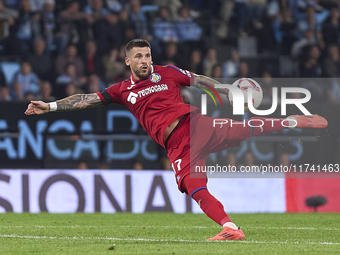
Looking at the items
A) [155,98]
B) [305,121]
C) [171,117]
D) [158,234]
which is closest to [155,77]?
[155,98]

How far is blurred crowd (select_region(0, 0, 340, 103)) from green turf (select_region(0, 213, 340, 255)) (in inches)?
141

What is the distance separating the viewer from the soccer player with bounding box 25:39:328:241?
7219 mm

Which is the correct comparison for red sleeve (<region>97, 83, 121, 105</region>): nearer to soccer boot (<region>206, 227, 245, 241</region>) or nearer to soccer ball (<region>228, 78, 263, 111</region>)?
soccer ball (<region>228, 78, 263, 111</region>)

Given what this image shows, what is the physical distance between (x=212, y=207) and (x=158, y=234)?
1213 millimetres

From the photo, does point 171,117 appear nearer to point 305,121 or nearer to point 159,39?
point 305,121

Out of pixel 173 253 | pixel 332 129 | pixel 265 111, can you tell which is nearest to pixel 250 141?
pixel 265 111

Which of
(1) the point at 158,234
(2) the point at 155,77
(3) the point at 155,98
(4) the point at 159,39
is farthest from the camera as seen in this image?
(4) the point at 159,39

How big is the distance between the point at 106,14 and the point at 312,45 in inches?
182

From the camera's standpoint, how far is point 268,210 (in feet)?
37.2

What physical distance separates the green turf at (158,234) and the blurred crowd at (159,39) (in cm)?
359

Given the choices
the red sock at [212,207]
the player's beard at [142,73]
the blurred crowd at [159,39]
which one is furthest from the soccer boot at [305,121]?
the blurred crowd at [159,39]

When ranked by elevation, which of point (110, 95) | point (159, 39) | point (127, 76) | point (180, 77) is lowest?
point (110, 95)

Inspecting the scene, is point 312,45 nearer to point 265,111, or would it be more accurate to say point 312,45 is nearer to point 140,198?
point 265,111

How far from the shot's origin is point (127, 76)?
1439 centimetres
